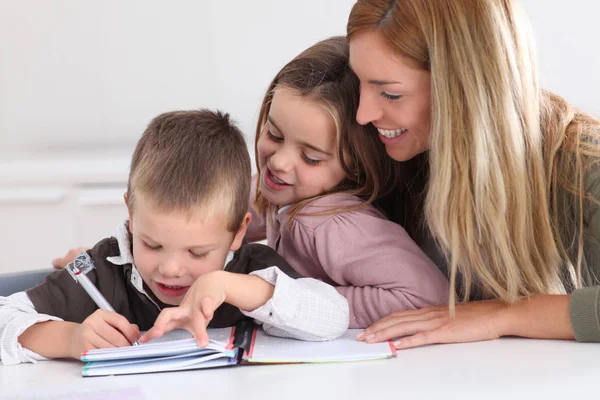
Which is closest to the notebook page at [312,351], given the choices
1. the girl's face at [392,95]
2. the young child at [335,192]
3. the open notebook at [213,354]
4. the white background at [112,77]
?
the open notebook at [213,354]

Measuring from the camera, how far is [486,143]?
1.33 m

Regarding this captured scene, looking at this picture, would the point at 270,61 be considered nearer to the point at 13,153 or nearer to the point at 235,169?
the point at 13,153

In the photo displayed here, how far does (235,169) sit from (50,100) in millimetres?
1631

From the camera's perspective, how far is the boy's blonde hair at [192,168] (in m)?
1.26

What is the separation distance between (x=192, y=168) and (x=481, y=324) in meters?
0.52

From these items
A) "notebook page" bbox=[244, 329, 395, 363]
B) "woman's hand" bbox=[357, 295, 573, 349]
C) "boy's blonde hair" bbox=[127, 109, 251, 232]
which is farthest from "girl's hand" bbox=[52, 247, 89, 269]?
"woman's hand" bbox=[357, 295, 573, 349]

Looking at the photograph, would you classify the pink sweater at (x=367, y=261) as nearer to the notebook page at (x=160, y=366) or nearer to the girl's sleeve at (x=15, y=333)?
the notebook page at (x=160, y=366)

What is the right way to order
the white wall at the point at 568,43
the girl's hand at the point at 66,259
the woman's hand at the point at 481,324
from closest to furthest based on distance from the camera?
the woman's hand at the point at 481,324 → the girl's hand at the point at 66,259 → the white wall at the point at 568,43

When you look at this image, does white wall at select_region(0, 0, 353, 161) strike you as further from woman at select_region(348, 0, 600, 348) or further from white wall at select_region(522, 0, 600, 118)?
woman at select_region(348, 0, 600, 348)

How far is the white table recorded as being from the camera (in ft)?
3.49

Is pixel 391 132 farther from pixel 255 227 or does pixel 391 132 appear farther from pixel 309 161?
pixel 255 227

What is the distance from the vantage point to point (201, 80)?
2.69 m

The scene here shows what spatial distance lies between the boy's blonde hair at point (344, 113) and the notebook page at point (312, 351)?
266 mm

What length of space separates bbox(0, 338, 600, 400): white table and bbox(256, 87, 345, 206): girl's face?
15.5 inches
